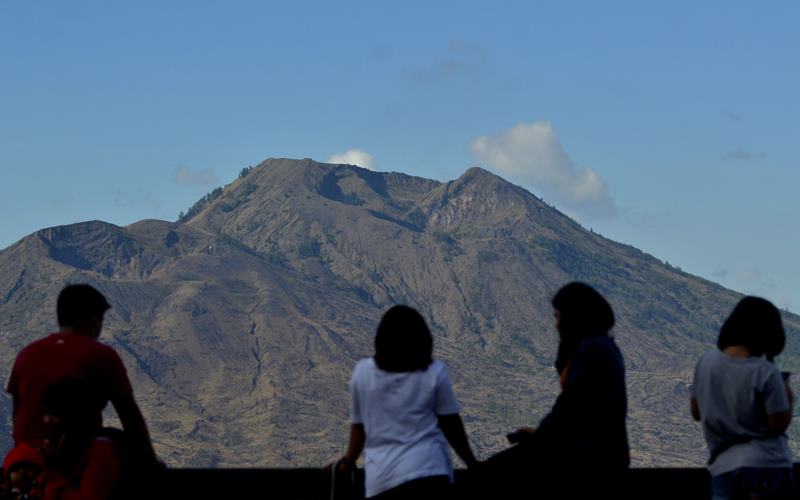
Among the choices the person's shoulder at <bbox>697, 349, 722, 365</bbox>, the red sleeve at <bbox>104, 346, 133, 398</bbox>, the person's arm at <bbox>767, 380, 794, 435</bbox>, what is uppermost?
the person's shoulder at <bbox>697, 349, 722, 365</bbox>

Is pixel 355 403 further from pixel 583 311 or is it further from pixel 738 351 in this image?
pixel 738 351

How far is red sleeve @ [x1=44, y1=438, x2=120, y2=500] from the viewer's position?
4.65 metres

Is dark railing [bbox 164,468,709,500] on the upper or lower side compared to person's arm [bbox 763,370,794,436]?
lower

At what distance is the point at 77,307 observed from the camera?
531cm

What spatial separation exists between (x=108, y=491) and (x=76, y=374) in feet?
2.12

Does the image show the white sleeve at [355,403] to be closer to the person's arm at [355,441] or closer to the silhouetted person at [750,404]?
the person's arm at [355,441]

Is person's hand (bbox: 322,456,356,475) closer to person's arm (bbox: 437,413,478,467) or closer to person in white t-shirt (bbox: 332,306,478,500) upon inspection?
person in white t-shirt (bbox: 332,306,478,500)

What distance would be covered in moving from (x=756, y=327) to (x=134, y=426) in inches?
104

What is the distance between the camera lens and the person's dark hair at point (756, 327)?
5.41 m

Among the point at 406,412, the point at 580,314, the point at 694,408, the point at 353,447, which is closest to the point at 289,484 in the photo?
the point at 353,447

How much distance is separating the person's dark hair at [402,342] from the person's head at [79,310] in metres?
1.24

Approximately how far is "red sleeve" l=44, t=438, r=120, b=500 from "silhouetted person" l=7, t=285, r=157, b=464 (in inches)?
13.2

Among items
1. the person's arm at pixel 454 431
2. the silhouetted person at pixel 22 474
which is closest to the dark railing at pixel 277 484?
the person's arm at pixel 454 431

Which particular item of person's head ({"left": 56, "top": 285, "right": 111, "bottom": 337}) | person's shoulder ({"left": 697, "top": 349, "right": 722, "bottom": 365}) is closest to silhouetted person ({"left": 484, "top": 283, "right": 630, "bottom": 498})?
person's shoulder ({"left": 697, "top": 349, "right": 722, "bottom": 365})
